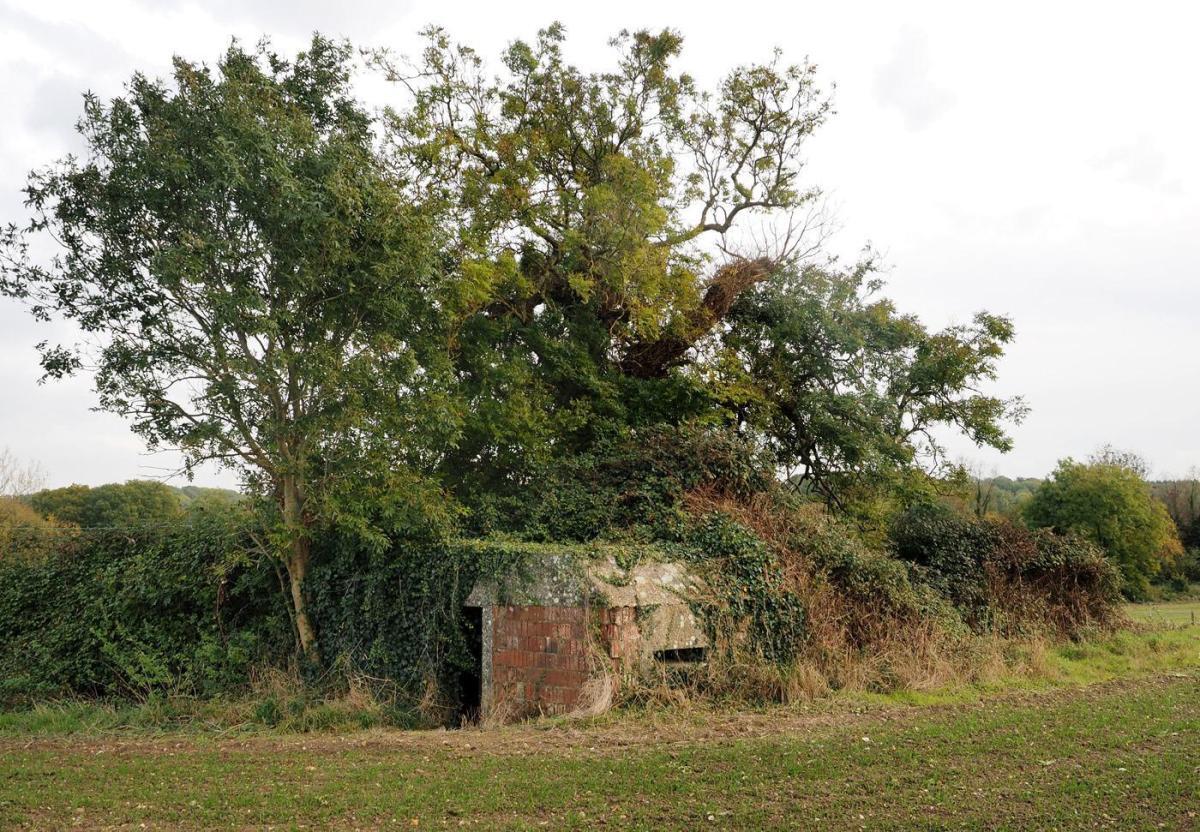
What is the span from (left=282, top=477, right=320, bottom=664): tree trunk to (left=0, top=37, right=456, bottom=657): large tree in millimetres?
73

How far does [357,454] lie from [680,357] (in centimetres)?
967

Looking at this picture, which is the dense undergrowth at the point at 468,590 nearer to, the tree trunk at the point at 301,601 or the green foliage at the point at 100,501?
the tree trunk at the point at 301,601

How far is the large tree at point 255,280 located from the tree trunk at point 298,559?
7cm

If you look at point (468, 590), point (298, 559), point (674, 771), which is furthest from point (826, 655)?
point (298, 559)

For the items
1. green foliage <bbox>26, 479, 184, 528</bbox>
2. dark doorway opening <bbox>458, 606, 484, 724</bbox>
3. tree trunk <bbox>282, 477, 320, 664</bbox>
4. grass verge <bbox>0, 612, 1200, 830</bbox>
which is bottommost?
grass verge <bbox>0, 612, 1200, 830</bbox>

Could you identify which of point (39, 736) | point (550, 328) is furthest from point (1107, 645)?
point (39, 736)

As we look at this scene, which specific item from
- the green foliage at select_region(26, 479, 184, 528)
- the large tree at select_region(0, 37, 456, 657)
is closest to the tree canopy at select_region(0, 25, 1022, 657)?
the large tree at select_region(0, 37, 456, 657)

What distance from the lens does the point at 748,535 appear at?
40.9 ft

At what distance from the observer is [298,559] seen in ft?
42.9

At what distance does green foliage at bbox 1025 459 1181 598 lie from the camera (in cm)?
3781

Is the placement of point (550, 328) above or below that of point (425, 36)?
below

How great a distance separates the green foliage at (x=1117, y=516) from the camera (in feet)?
124

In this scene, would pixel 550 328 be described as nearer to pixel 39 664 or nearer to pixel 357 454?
pixel 357 454

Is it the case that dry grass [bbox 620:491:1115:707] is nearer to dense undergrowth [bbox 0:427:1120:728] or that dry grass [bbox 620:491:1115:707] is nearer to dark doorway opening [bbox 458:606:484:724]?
dense undergrowth [bbox 0:427:1120:728]
